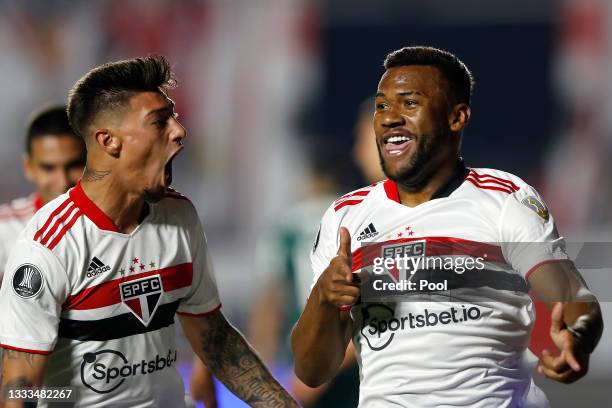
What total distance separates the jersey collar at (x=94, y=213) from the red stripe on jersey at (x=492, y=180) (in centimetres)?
123

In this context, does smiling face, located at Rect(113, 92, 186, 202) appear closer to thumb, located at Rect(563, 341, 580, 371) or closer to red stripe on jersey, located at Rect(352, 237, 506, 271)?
red stripe on jersey, located at Rect(352, 237, 506, 271)

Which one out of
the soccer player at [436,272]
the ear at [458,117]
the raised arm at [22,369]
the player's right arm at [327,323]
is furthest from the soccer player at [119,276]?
the ear at [458,117]

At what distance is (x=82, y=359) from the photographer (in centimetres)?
354

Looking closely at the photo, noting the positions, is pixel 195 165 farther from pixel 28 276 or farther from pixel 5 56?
pixel 28 276

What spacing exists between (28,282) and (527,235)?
159 centimetres

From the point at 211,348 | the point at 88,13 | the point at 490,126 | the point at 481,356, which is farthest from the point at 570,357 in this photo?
the point at 88,13

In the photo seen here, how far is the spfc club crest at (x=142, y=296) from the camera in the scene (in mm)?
3602

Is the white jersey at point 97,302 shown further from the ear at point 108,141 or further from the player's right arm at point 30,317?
the ear at point 108,141

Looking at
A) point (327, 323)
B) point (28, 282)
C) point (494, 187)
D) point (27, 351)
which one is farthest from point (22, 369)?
point (494, 187)

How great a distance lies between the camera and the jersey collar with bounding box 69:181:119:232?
3.60 metres

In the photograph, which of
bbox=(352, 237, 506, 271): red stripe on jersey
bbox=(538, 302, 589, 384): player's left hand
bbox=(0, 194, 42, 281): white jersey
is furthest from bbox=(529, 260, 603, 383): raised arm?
bbox=(0, 194, 42, 281): white jersey

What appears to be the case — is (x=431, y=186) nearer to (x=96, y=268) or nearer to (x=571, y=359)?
(x=571, y=359)

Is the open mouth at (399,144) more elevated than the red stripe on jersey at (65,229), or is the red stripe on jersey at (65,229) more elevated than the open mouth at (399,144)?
the open mouth at (399,144)

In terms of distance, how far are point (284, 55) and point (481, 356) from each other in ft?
28.9
